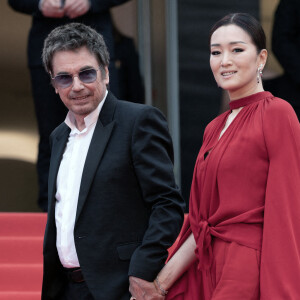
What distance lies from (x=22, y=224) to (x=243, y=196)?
3.17 meters

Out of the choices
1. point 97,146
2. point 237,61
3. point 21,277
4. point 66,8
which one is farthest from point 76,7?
point 237,61

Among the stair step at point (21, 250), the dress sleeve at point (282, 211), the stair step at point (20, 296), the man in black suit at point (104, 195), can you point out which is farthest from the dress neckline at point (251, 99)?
the stair step at point (21, 250)

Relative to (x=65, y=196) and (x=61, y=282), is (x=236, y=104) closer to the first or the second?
(x=65, y=196)

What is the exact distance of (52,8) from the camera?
17.4ft

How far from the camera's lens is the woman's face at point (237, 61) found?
270cm

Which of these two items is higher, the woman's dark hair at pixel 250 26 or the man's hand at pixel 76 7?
the man's hand at pixel 76 7

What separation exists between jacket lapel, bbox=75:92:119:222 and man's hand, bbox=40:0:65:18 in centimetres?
241

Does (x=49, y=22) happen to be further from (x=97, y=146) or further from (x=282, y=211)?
(x=282, y=211)

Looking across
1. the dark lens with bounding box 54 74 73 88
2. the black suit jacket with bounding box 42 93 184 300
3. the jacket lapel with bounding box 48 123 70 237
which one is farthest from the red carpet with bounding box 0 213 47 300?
the dark lens with bounding box 54 74 73 88

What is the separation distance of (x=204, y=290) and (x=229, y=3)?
12.7 ft

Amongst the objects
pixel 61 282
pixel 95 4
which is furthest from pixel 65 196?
pixel 95 4

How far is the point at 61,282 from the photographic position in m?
3.07

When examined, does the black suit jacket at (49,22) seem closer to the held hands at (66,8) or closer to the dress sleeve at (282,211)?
the held hands at (66,8)

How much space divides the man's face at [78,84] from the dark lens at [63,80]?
1 centimetres
